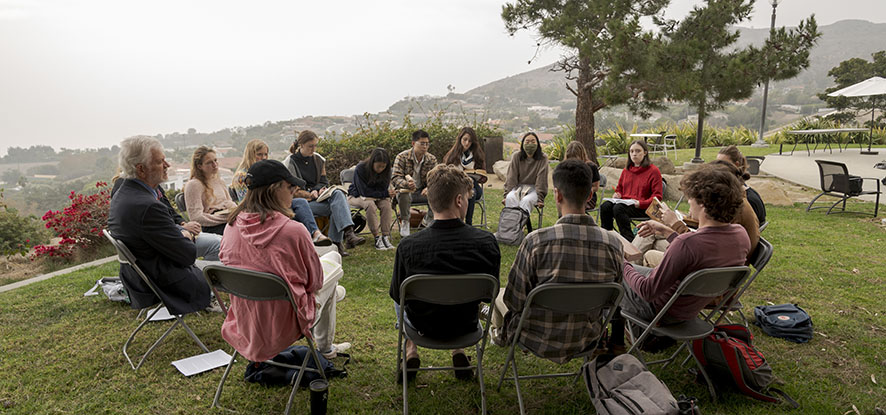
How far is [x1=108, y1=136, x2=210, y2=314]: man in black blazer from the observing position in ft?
9.71

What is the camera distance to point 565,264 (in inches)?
93.0

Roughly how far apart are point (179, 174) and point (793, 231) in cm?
775

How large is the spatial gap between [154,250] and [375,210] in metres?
3.16

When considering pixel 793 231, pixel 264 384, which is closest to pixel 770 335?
pixel 264 384

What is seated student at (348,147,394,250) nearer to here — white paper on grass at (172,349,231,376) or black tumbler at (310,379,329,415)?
white paper on grass at (172,349,231,376)

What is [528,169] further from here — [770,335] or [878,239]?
[878,239]

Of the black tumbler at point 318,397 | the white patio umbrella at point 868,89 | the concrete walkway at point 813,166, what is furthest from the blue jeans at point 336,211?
the white patio umbrella at point 868,89

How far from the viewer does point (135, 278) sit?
3164mm

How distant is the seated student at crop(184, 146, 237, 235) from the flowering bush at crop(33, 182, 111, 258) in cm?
320

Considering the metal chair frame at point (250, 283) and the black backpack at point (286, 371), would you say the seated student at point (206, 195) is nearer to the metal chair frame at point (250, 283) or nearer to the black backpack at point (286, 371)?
the black backpack at point (286, 371)

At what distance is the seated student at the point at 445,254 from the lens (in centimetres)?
242

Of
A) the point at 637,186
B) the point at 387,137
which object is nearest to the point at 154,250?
the point at 637,186

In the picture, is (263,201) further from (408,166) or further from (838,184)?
(838,184)

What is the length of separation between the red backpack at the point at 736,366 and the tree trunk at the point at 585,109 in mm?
9935
